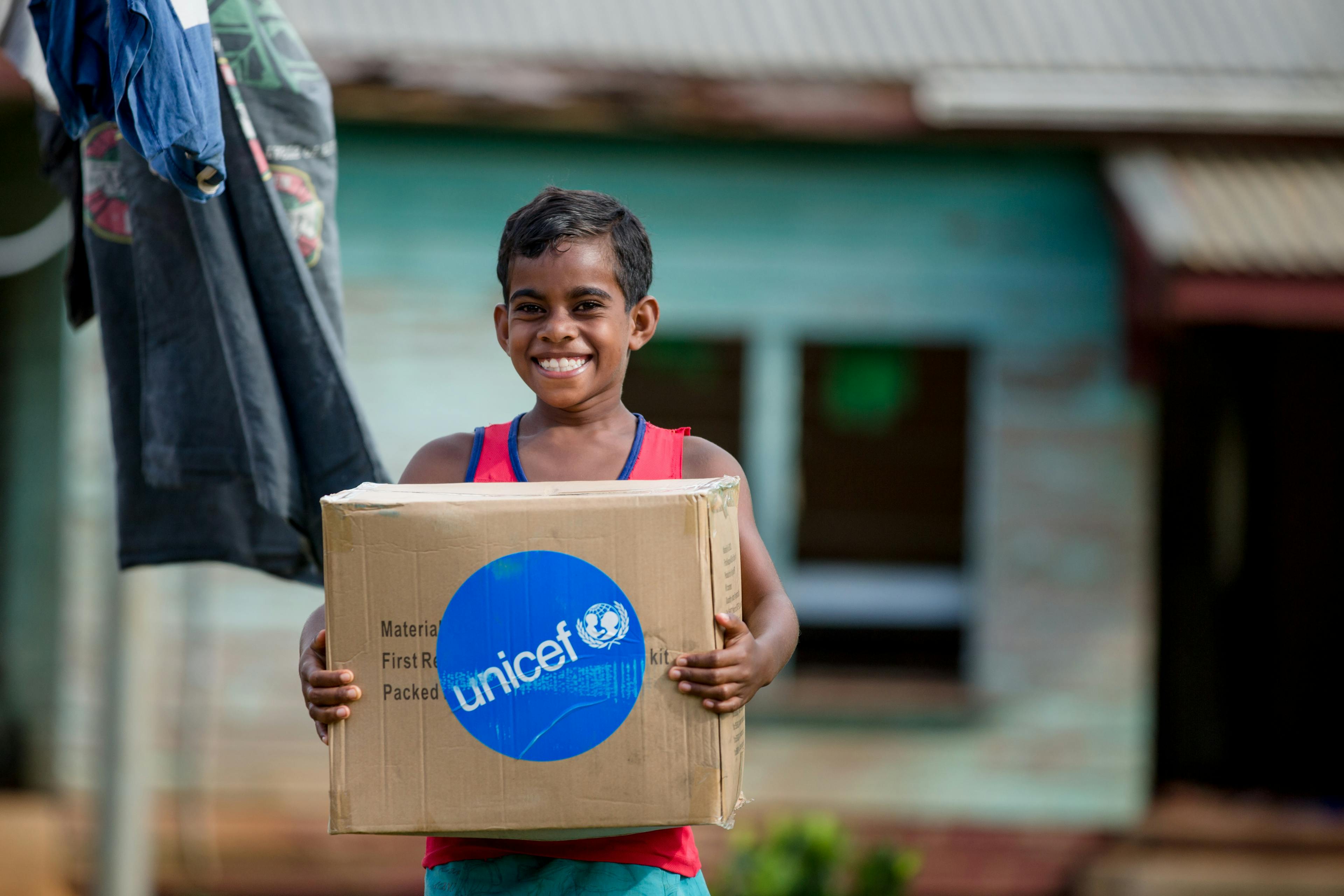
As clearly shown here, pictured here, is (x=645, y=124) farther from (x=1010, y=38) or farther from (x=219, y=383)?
(x=219, y=383)

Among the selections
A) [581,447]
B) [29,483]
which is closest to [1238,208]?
[581,447]

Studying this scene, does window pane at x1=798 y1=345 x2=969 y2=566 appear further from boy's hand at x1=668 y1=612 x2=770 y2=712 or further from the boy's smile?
boy's hand at x1=668 y1=612 x2=770 y2=712

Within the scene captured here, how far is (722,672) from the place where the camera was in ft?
5.38

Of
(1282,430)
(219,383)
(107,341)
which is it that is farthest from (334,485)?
(1282,430)

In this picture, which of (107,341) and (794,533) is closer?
(107,341)

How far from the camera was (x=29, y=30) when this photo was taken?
7.36 feet

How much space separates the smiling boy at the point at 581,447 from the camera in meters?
1.78

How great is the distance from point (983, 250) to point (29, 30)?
4.24m

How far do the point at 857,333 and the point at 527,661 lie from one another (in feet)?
14.3

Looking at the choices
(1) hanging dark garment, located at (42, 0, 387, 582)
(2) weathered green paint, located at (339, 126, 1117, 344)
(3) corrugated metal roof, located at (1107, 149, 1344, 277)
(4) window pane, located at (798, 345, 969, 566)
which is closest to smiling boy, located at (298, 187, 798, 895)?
(1) hanging dark garment, located at (42, 0, 387, 582)

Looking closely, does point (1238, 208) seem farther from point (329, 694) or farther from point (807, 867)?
point (329, 694)

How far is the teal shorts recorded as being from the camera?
1774 mm

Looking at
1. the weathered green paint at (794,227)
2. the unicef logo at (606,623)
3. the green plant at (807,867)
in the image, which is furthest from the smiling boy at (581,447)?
the weathered green paint at (794,227)

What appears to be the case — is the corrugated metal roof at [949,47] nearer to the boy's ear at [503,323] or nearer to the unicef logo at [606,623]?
the boy's ear at [503,323]
